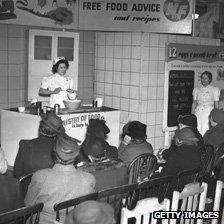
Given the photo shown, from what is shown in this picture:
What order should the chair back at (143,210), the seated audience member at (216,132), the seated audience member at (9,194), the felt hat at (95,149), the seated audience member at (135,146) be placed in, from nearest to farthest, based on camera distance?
the chair back at (143,210), the seated audience member at (9,194), the felt hat at (95,149), the seated audience member at (135,146), the seated audience member at (216,132)

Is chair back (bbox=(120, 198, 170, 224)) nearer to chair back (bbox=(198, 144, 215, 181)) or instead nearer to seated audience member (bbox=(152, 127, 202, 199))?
seated audience member (bbox=(152, 127, 202, 199))

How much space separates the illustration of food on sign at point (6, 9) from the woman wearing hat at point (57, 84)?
973 millimetres

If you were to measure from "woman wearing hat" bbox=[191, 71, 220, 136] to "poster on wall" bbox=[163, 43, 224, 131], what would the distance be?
0.33m

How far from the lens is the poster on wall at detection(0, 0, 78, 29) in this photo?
6.38 metres

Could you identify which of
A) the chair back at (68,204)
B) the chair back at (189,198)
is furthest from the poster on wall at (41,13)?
the chair back at (189,198)

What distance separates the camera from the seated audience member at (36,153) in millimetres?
3986

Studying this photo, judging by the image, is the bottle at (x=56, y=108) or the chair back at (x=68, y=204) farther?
the bottle at (x=56, y=108)

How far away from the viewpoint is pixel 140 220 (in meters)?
2.66

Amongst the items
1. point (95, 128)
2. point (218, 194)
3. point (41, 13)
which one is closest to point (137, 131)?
point (95, 128)

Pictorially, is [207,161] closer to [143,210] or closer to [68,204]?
[143,210]

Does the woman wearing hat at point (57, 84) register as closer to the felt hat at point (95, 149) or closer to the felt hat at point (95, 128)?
the felt hat at point (95, 128)

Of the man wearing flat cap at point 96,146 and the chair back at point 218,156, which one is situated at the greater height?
the man wearing flat cap at point 96,146

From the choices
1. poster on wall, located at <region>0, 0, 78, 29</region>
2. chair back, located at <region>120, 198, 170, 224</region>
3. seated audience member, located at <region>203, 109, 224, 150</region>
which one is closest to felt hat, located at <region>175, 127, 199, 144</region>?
seated audience member, located at <region>203, 109, 224, 150</region>

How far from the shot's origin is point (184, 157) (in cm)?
421
